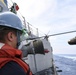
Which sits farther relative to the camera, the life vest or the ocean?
the ocean

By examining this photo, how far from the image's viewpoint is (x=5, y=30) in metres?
2.42

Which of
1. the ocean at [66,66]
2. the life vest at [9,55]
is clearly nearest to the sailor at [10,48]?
the life vest at [9,55]

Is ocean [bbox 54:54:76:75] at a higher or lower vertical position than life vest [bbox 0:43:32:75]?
lower

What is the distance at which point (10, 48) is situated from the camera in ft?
Result: 7.66

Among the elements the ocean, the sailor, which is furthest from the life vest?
the ocean

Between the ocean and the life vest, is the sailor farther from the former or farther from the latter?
the ocean

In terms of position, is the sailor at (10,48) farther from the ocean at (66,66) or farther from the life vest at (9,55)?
the ocean at (66,66)

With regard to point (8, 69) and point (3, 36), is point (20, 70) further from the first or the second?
point (3, 36)

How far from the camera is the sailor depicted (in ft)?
7.13

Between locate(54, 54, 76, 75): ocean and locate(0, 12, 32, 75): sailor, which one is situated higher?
locate(0, 12, 32, 75): sailor

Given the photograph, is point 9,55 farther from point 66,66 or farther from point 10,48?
point 66,66

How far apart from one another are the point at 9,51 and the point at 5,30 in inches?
9.4

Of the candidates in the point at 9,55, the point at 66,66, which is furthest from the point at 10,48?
the point at 66,66

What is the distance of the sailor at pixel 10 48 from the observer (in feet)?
7.13
